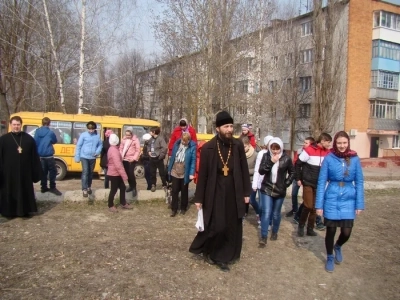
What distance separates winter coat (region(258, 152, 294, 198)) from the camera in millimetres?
5304

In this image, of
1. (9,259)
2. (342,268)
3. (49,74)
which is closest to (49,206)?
(9,259)

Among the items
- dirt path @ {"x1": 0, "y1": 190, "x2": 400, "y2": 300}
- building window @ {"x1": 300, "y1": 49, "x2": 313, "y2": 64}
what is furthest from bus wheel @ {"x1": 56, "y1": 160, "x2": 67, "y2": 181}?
building window @ {"x1": 300, "y1": 49, "x2": 313, "y2": 64}

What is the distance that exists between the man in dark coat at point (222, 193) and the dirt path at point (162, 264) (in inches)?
13.2

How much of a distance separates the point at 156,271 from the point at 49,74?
18.0 m

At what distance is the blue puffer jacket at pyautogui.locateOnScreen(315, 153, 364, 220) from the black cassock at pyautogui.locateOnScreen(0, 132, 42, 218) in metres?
5.17

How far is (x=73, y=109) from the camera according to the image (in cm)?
1912

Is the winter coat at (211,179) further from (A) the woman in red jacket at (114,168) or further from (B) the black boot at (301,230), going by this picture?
(A) the woman in red jacket at (114,168)

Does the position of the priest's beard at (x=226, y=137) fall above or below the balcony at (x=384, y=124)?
below

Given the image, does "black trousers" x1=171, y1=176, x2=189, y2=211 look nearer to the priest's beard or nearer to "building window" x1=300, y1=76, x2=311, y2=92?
the priest's beard

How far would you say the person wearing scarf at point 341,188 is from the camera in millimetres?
4418

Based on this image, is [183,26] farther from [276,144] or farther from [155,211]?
[276,144]

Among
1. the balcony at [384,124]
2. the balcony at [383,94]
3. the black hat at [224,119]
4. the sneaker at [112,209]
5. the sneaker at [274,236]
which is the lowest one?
the sneaker at [274,236]

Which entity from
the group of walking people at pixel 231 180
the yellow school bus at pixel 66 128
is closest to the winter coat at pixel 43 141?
the group of walking people at pixel 231 180

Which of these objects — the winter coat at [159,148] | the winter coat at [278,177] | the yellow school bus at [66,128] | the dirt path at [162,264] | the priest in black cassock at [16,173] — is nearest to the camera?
the dirt path at [162,264]
